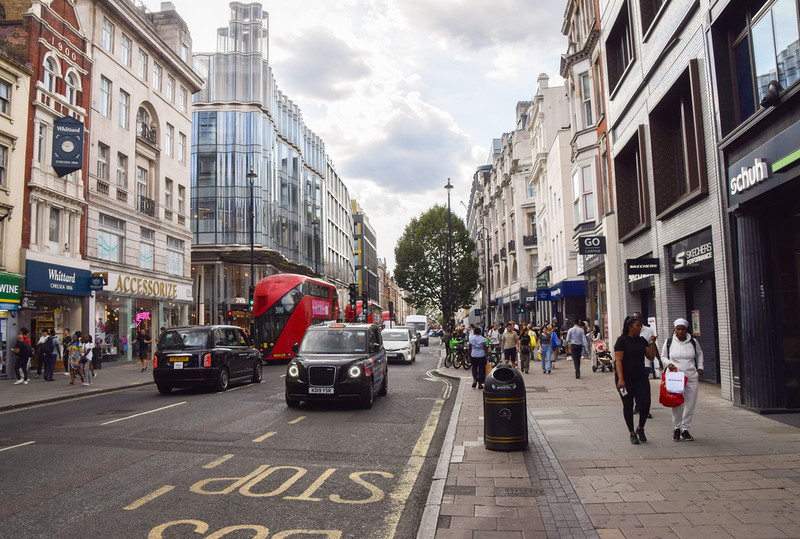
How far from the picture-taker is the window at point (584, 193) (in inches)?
992

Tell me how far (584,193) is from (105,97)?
22202mm

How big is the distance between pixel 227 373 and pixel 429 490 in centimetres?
1090

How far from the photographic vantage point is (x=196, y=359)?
14914 mm

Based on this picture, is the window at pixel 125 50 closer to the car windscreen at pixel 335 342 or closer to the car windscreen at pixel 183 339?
the car windscreen at pixel 183 339

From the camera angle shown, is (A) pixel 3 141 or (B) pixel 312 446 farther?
(A) pixel 3 141

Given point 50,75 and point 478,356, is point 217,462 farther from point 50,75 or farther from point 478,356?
point 50,75

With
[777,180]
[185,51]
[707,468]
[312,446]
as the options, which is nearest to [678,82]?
[777,180]

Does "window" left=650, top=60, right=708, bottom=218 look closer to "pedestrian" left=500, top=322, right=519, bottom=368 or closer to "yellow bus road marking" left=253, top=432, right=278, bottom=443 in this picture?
"pedestrian" left=500, top=322, right=519, bottom=368

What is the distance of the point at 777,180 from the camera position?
28.7ft

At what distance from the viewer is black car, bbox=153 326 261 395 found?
1490cm

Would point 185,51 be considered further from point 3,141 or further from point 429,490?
point 429,490

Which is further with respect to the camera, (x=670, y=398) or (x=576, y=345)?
(x=576, y=345)

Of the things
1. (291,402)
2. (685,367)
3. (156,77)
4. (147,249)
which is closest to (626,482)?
(685,367)

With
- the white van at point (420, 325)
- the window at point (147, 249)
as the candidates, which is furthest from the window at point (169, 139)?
the white van at point (420, 325)
